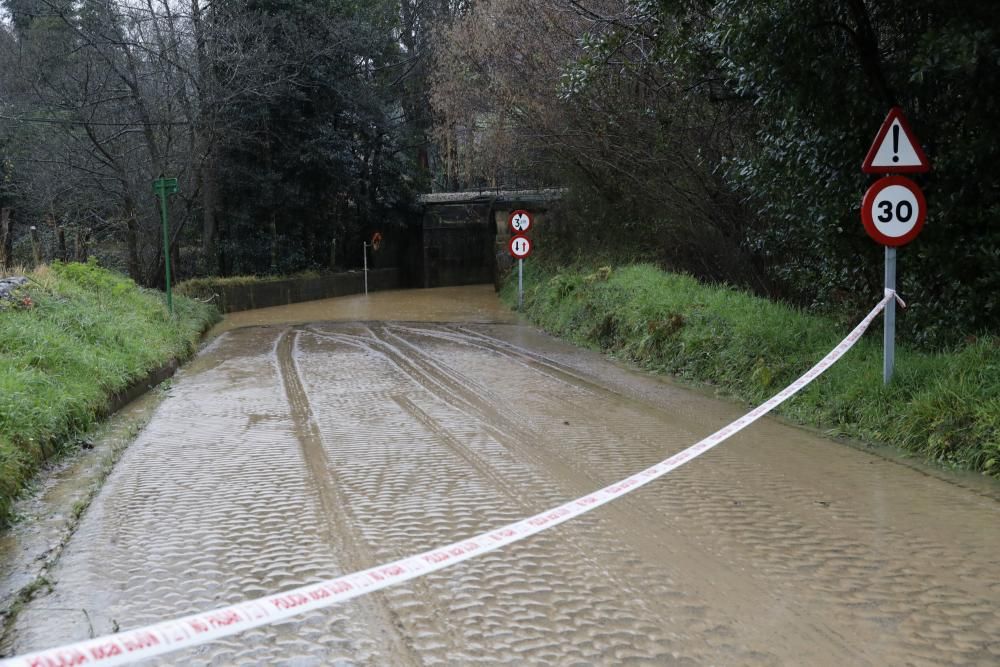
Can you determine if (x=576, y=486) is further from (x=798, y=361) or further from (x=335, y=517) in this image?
(x=798, y=361)

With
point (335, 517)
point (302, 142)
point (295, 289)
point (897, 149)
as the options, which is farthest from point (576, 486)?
point (302, 142)

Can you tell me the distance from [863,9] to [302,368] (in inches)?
319

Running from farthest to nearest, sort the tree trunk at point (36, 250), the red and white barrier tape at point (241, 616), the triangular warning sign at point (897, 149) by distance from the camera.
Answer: the tree trunk at point (36, 250)
the triangular warning sign at point (897, 149)
the red and white barrier tape at point (241, 616)

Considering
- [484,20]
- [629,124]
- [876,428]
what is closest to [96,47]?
[484,20]

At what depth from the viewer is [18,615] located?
3.99 m

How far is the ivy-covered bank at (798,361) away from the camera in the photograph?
673 centimetres

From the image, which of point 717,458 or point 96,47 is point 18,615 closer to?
point 717,458

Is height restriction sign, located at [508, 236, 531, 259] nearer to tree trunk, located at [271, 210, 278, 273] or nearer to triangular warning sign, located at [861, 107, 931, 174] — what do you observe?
tree trunk, located at [271, 210, 278, 273]

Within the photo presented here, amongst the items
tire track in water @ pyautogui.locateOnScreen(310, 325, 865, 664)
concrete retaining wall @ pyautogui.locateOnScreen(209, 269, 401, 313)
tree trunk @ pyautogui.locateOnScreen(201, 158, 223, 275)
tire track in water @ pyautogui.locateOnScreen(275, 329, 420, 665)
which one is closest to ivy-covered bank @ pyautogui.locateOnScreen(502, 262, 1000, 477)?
tire track in water @ pyautogui.locateOnScreen(310, 325, 865, 664)

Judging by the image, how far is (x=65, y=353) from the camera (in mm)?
9219

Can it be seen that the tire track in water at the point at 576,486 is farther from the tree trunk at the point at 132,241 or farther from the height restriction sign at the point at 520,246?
the tree trunk at the point at 132,241

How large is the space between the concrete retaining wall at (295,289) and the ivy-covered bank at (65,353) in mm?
9103

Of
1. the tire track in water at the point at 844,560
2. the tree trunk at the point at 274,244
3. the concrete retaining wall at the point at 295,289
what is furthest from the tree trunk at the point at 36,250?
the tire track in water at the point at 844,560

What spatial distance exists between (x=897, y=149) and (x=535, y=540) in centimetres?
492
